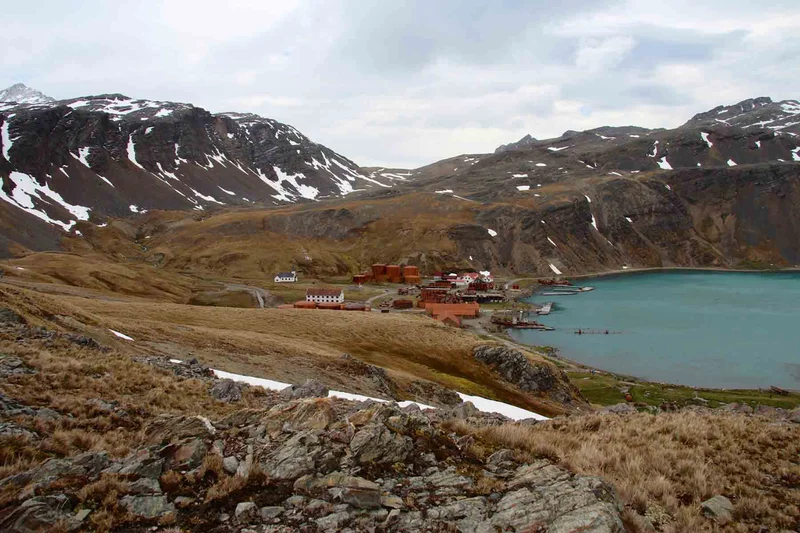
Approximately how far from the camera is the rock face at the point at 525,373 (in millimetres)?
42312

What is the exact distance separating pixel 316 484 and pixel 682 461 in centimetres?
786

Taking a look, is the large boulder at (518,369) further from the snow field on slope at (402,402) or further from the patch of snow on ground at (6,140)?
the patch of snow on ground at (6,140)

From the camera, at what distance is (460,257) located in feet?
513

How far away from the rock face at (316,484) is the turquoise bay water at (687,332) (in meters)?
60.8

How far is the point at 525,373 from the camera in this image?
42.8 m

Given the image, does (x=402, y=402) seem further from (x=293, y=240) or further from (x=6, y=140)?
(x=6, y=140)

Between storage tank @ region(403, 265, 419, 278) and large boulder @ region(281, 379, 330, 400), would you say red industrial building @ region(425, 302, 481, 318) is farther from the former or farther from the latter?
large boulder @ region(281, 379, 330, 400)

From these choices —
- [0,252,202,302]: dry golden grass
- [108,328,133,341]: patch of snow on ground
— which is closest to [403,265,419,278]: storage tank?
[0,252,202,302]: dry golden grass

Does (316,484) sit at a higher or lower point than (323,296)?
higher

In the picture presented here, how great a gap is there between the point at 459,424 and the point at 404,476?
2.97 m

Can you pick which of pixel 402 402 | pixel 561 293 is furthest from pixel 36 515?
pixel 561 293

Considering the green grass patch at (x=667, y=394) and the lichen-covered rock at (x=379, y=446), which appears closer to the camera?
the lichen-covered rock at (x=379, y=446)

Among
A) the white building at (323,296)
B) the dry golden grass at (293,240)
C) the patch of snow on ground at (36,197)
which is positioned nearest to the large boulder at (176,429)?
the white building at (323,296)

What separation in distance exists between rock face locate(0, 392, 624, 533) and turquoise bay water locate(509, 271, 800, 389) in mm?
60761
